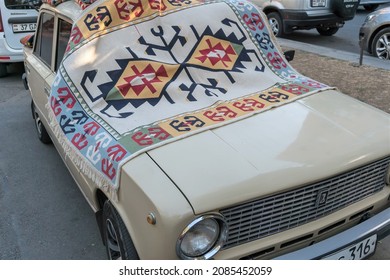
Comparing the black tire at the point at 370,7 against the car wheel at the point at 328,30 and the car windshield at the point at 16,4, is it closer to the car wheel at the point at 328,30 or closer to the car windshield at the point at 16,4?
the car wheel at the point at 328,30

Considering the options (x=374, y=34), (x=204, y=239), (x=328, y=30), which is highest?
(x=204, y=239)

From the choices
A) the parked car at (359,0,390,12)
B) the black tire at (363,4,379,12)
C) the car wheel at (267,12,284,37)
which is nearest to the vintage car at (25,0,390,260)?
the car wheel at (267,12,284,37)

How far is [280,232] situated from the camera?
2.16 metres

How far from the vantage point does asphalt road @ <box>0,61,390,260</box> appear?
309 cm

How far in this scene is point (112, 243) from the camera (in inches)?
101

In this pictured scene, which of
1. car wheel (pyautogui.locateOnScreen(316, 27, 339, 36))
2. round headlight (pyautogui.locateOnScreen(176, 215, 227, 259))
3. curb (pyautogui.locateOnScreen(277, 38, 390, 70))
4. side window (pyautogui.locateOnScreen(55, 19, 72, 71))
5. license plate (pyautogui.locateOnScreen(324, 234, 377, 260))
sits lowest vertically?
car wheel (pyautogui.locateOnScreen(316, 27, 339, 36))

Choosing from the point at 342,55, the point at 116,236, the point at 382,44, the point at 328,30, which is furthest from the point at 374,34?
the point at 116,236

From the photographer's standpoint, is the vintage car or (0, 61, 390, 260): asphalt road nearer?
the vintage car

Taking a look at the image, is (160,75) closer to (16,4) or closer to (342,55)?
(16,4)

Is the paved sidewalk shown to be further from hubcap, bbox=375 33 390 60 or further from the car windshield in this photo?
the car windshield

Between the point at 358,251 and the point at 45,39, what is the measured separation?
139 inches

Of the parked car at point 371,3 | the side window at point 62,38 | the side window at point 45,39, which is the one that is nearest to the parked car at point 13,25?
the side window at point 45,39

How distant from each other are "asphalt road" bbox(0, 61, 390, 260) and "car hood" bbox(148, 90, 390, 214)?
1.06 metres

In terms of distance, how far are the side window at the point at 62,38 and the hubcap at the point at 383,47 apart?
241 inches
